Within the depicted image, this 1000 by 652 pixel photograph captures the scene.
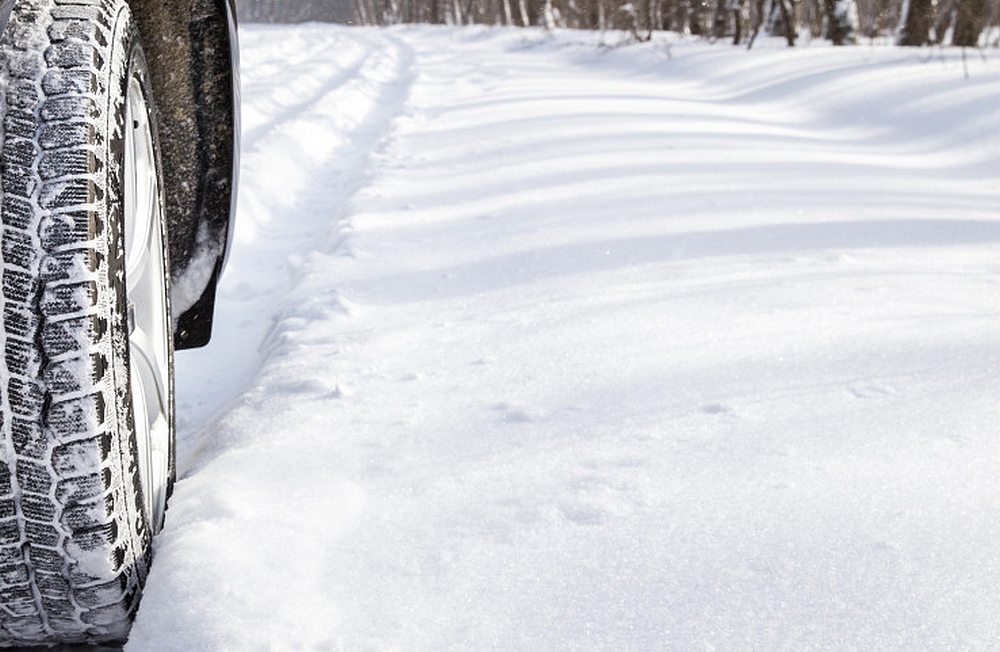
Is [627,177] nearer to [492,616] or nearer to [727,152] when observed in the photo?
[727,152]

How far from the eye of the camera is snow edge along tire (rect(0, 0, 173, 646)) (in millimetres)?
804

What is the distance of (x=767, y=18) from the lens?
1705 centimetres

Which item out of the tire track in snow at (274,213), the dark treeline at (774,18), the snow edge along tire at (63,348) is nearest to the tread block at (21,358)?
the snow edge along tire at (63,348)

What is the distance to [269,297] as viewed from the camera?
2594 millimetres

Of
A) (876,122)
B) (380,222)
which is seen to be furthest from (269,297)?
(876,122)

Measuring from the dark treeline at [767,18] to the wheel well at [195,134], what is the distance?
29.6 ft

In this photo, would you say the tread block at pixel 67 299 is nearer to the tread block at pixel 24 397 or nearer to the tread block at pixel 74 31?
the tread block at pixel 24 397

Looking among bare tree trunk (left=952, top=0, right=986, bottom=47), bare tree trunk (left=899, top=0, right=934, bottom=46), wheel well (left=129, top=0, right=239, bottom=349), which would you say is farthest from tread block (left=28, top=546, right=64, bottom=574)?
bare tree trunk (left=899, top=0, right=934, bottom=46)

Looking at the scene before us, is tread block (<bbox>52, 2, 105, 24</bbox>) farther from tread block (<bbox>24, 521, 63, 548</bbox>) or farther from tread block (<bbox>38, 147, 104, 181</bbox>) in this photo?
tread block (<bbox>24, 521, 63, 548</bbox>)

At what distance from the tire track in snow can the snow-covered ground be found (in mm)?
20

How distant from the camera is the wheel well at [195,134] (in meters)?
1.45

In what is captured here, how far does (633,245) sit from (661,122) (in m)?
2.86

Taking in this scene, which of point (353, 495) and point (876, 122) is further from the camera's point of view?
point (876, 122)

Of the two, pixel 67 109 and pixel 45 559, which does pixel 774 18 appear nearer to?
pixel 67 109
